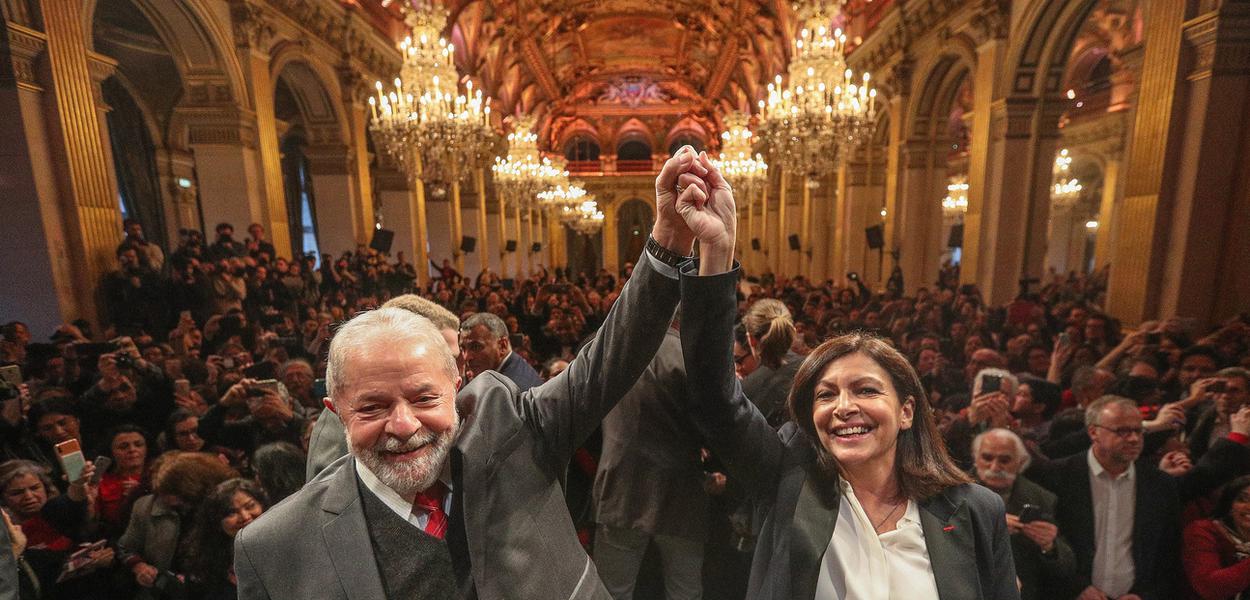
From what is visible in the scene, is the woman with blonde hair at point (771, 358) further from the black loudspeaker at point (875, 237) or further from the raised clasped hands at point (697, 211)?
the black loudspeaker at point (875, 237)

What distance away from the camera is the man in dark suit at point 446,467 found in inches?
50.0

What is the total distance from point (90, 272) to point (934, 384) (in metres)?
8.56

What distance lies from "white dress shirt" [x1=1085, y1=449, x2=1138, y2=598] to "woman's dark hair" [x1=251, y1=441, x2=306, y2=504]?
3697mm

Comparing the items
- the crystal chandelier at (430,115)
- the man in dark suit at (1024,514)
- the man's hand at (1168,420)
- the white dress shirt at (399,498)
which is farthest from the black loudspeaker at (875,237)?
the white dress shirt at (399,498)

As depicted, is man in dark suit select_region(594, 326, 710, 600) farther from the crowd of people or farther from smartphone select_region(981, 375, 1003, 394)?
smartphone select_region(981, 375, 1003, 394)

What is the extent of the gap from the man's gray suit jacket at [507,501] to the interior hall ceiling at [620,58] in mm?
14214

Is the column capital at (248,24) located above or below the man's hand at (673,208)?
above

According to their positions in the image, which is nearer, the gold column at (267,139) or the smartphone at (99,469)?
the smartphone at (99,469)

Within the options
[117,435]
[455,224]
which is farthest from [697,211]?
[455,224]

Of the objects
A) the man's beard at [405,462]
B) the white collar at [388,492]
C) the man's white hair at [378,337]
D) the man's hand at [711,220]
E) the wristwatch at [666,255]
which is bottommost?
the white collar at [388,492]

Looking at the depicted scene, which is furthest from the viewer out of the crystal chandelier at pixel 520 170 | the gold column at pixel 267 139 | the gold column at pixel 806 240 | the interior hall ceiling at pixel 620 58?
the interior hall ceiling at pixel 620 58

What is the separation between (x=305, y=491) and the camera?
54.7 inches

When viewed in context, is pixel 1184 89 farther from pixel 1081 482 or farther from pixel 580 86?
pixel 580 86

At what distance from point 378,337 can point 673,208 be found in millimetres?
743
